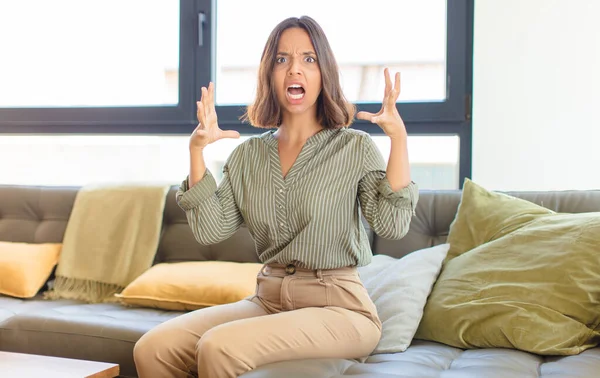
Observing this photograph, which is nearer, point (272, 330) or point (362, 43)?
Result: point (272, 330)

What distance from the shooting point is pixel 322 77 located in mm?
1790

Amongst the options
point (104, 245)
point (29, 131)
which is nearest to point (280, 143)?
point (104, 245)

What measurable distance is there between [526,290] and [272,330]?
0.68 m

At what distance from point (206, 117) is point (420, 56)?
144 centimetres

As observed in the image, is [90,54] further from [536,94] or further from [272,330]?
[272,330]

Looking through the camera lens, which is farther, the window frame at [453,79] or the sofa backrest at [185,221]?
the window frame at [453,79]

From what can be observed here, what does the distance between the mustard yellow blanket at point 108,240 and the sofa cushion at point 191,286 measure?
168 mm

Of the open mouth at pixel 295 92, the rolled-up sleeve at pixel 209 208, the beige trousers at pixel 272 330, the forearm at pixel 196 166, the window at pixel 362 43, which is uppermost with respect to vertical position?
the window at pixel 362 43

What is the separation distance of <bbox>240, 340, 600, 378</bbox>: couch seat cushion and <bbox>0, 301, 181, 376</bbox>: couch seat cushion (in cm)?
77

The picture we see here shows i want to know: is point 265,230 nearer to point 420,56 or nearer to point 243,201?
point 243,201

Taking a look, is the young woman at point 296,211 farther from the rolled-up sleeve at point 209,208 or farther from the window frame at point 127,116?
the window frame at point 127,116

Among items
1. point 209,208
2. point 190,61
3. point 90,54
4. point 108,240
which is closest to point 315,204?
point 209,208

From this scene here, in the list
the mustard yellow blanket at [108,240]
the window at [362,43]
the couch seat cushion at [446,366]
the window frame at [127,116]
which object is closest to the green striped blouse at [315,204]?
the couch seat cushion at [446,366]

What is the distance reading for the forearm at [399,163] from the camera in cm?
162
